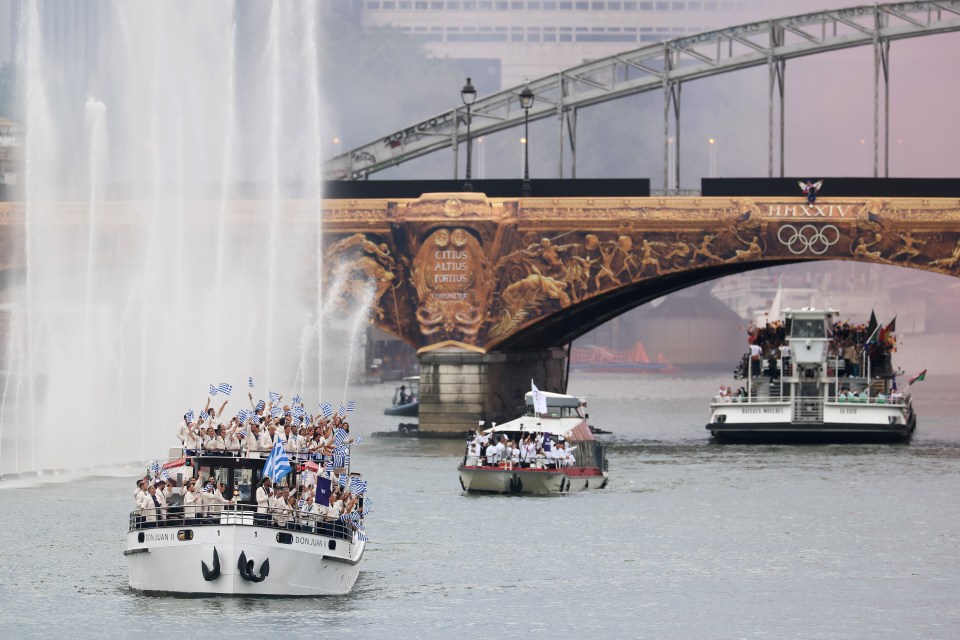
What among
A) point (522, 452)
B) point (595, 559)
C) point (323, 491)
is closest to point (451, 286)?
point (522, 452)

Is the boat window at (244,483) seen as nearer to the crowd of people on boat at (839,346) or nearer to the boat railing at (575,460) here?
the boat railing at (575,460)

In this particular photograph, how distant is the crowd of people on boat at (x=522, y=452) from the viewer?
76.1m

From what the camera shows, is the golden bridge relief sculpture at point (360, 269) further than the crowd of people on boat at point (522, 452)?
Yes

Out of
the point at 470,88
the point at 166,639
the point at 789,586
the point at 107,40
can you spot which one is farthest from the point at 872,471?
the point at 166,639

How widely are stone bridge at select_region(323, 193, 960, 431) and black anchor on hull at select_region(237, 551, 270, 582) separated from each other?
180ft

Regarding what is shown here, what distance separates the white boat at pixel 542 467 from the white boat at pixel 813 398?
72.6 ft

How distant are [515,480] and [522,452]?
148 centimetres

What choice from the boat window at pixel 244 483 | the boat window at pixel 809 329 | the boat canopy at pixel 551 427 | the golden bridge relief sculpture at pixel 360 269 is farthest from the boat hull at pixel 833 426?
the boat window at pixel 244 483

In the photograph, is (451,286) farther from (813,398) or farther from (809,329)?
(813,398)

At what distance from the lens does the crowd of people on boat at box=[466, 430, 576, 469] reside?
76.1 metres

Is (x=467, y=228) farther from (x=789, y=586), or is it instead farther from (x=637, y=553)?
(x=789, y=586)

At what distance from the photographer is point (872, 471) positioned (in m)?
85.2

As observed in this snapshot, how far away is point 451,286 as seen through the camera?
345ft

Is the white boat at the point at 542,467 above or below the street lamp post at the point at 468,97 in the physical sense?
below
